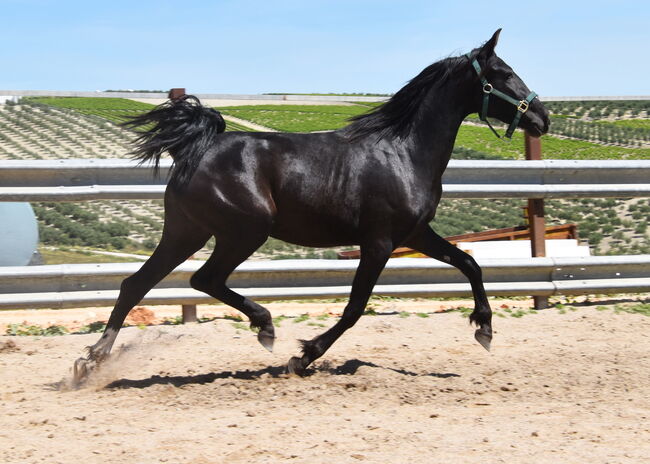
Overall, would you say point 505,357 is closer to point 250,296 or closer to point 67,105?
point 250,296

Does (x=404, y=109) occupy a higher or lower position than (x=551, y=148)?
higher

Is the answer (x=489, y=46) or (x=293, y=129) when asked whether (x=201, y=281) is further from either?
(x=293, y=129)

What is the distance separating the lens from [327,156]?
217 inches

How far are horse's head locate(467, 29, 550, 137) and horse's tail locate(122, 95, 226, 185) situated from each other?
177 centimetres

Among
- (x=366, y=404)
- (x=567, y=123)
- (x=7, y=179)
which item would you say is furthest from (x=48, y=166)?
(x=567, y=123)

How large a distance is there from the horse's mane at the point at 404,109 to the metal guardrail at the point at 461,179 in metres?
1.63

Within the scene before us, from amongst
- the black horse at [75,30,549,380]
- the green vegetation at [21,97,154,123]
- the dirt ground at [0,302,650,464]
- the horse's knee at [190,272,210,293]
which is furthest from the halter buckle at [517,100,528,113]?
the green vegetation at [21,97,154,123]

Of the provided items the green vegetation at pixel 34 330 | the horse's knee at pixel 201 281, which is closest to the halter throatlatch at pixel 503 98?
the horse's knee at pixel 201 281

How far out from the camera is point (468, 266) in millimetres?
5988

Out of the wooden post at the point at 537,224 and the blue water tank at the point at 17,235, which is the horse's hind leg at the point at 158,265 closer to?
the wooden post at the point at 537,224

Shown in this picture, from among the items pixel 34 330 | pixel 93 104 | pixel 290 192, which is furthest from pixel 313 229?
pixel 93 104

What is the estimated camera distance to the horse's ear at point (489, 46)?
5.79 meters

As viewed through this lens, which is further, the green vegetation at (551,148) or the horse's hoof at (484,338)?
the green vegetation at (551,148)

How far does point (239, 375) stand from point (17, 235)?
4.99 meters
